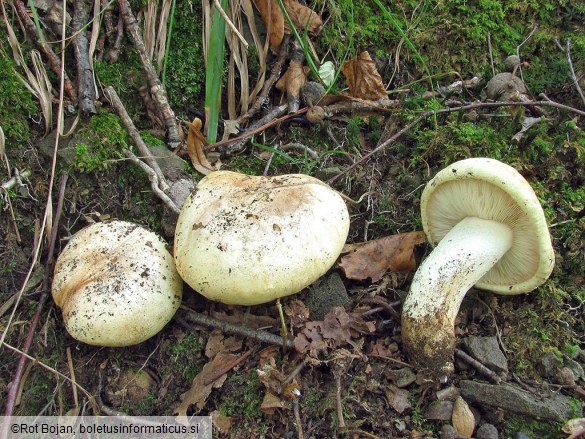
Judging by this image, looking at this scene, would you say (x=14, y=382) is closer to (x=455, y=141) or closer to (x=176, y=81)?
(x=176, y=81)

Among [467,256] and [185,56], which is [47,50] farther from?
[467,256]

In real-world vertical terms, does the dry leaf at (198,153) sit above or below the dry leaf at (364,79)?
below

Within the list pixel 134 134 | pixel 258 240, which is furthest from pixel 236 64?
pixel 258 240

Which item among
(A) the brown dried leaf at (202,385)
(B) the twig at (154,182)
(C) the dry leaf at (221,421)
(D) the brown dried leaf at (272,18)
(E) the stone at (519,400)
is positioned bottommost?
(C) the dry leaf at (221,421)

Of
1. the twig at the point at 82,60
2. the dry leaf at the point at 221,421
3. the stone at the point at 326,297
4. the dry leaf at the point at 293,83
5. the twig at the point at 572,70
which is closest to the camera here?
the dry leaf at the point at 221,421

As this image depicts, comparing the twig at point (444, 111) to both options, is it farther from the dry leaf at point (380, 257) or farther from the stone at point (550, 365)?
the stone at point (550, 365)

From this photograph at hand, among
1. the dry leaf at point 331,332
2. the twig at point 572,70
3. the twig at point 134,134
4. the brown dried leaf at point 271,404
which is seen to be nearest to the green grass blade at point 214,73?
the twig at point 134,134
